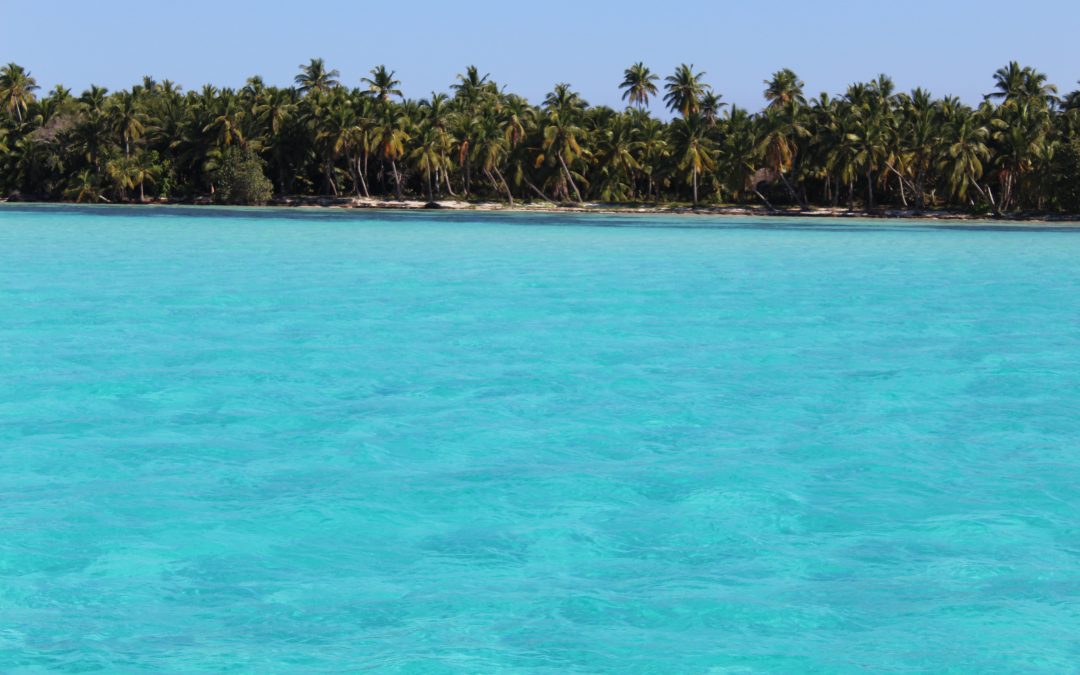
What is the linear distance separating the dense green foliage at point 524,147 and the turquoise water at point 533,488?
2360 inches

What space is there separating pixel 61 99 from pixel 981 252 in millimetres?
69789

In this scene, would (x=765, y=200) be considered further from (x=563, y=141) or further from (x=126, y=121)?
(x=126, y=121)

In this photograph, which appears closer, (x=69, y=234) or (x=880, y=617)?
(x=880, y=617)

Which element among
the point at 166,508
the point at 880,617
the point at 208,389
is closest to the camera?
the point at 880,617

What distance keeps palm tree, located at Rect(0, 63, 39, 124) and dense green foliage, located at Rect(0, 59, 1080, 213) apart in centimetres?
14

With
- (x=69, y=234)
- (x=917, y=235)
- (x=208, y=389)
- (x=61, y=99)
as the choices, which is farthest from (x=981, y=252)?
(x=61, y=99)

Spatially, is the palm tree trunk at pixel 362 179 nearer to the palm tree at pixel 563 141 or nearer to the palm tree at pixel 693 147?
the palm tree at pixel 563 141

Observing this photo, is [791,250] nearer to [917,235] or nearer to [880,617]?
[917,235]

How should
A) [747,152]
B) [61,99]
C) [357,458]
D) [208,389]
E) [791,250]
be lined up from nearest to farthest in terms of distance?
[357,458], [208,389], [791,250], [747,152], [61,99]

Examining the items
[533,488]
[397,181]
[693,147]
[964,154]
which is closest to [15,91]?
[397,181]

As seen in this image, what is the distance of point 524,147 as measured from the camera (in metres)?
91.6

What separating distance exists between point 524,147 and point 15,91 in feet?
122

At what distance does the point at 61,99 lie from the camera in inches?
3639

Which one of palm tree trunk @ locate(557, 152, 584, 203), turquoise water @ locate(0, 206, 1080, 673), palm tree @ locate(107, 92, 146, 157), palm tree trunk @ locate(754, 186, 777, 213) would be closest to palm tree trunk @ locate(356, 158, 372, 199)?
palm tree trunk @ locate(557, 152, 584, 203)
